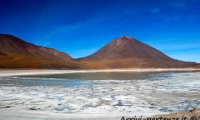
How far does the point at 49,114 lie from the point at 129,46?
632ft

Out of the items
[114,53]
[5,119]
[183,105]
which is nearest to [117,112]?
[183,105]

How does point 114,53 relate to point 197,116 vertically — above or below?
above

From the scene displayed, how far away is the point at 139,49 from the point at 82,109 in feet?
628

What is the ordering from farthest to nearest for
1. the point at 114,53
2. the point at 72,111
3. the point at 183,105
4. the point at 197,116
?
the point at 114,53 < the point at 183,105 < the point at 72,111 < the point at 197,116

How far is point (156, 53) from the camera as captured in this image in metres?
194

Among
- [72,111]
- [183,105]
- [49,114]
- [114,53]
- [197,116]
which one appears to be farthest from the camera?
Answer: [114,53]

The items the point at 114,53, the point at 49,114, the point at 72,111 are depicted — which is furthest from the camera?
the point at 114,53

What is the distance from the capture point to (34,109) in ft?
27.8

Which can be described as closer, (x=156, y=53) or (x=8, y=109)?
(x=8, y=109)

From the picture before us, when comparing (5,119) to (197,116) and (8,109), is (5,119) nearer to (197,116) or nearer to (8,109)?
(8,109)

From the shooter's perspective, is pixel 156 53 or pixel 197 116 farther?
pixel 156 53

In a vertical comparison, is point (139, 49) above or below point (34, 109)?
above

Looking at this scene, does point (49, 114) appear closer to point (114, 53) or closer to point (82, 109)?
point (82, 109)

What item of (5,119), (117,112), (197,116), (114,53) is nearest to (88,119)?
(117,112)
